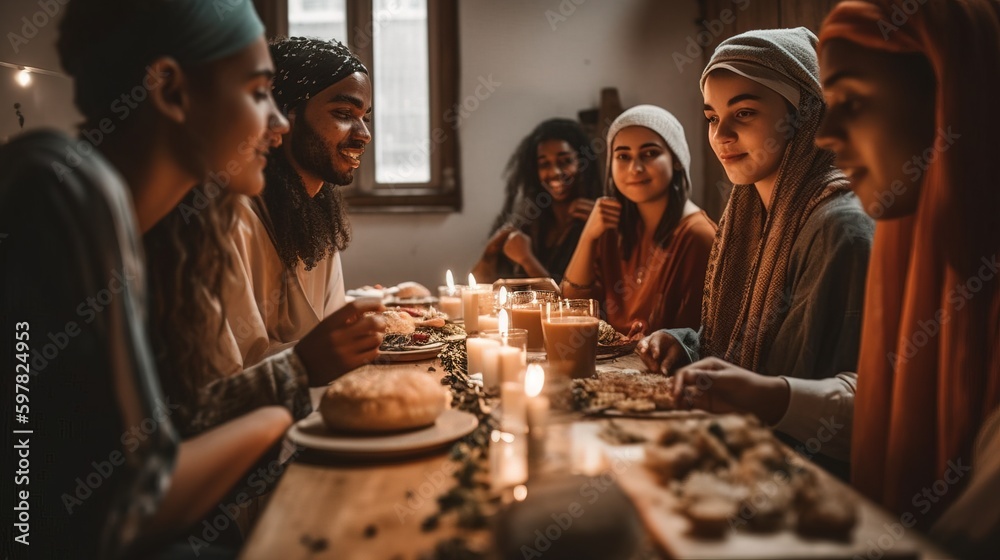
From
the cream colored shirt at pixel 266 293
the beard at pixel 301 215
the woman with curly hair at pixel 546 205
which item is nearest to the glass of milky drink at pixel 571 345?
the cream colored shirt at pixel 266 293

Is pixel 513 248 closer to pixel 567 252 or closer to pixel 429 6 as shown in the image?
pixel 567 252

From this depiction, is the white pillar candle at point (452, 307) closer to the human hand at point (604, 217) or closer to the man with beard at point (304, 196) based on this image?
the man with beard at point (304, 196)

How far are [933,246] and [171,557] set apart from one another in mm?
1611

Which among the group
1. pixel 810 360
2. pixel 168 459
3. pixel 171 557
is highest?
pixel 168 459

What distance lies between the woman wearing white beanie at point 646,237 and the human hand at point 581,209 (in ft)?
2.74

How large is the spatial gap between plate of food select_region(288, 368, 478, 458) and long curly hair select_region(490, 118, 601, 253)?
3.90 metres

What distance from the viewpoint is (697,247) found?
3.74m

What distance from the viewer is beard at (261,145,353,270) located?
2.92 m

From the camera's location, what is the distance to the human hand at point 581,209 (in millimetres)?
5148

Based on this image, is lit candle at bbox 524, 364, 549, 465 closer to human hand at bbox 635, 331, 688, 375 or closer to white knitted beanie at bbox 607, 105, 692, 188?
human hand at bbox 635, 331, 688, 375

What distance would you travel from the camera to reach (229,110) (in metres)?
1.47

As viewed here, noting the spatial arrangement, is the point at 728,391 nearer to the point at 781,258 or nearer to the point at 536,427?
the point at 536,427

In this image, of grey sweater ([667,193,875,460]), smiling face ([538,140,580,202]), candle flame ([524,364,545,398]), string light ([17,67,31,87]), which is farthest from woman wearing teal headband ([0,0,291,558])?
string light ([17,67,31,87])

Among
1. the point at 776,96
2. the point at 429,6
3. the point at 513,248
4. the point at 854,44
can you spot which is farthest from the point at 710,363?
→ the point at 429,6
